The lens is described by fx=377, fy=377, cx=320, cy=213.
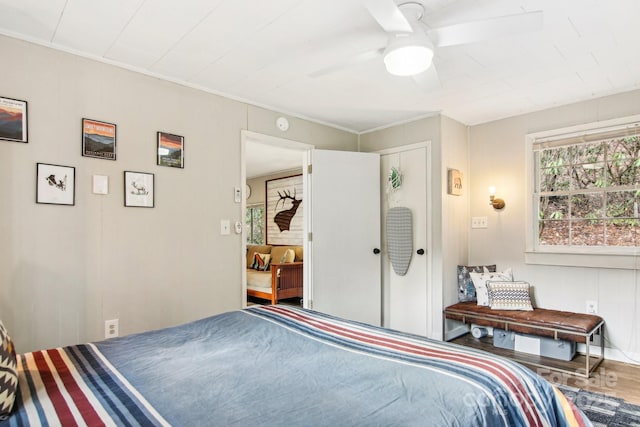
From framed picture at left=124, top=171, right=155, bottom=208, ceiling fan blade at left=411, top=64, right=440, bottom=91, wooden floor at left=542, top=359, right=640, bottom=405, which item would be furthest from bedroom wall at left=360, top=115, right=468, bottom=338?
framed picture at left=124, top=171, right=155, bottom=208

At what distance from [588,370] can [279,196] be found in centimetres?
535

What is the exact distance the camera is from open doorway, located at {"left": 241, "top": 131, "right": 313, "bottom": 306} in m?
4.04

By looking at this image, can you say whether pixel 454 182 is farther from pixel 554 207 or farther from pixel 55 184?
pixel 55 184

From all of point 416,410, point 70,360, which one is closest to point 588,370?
point 416,410

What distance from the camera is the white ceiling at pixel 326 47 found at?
2.03 m

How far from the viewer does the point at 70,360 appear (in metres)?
1.42

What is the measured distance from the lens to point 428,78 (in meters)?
2.26

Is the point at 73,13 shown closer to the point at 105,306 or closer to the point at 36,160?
the point at 36,160

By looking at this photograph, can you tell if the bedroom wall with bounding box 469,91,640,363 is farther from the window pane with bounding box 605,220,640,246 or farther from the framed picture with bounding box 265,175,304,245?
the framed picture with bounding box 265,175,304,245

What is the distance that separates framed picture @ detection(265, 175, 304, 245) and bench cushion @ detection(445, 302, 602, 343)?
3443mm

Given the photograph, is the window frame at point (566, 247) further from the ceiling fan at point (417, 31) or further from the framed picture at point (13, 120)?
the framed picture at point (13, 120)

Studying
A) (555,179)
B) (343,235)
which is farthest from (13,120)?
(555,179)

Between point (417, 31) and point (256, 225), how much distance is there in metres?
6.24

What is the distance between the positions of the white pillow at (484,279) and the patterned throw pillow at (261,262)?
11.6ft
